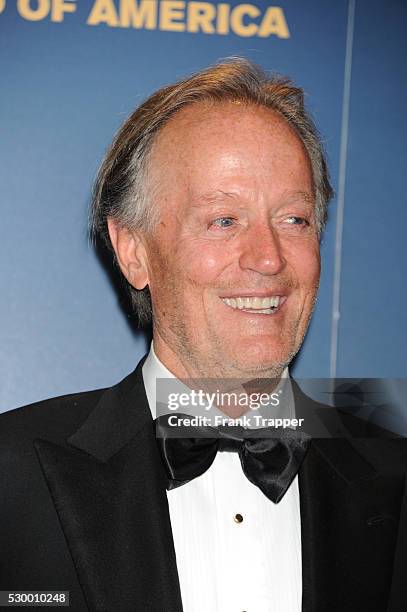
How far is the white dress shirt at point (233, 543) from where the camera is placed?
1594mm

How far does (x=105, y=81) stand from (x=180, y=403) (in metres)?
0.80

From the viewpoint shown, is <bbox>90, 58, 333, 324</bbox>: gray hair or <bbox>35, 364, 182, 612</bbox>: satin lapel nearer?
<bbox>35, 364, 182, 612</bbox>: satin lapel

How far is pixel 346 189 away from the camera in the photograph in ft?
7.26

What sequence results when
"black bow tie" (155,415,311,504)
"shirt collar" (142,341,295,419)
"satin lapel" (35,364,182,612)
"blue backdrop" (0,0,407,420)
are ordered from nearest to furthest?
"satin lapel" (35,364,182,612) < "black bow tie" (155,415,311,504) < "shirt collar" (142,341,295,419) < "blue backdrop" (0,0,407,420)

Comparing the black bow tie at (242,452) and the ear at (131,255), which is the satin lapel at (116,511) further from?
the ear at (131,255)

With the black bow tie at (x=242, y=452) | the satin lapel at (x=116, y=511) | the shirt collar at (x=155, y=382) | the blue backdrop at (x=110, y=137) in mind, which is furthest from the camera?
the blue backdrop at (x=110, y=137)

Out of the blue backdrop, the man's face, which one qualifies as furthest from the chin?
the blue backdrop

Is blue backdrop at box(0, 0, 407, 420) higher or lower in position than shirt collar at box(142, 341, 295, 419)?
higher

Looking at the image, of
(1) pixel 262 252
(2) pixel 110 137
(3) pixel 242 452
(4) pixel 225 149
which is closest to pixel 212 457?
(3) pixel 242 452

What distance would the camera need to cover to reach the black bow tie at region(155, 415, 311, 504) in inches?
64.1

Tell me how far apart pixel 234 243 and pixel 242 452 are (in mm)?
401

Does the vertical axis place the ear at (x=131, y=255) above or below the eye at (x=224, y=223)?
below

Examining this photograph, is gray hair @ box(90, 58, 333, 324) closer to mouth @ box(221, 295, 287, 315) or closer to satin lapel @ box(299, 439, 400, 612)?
mouth @ box(221, 295, 287, 315)

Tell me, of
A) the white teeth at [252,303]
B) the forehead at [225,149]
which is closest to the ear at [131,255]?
the forehead at [225,149]
